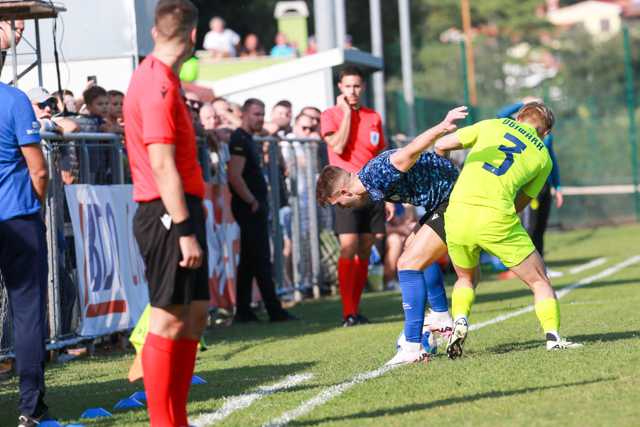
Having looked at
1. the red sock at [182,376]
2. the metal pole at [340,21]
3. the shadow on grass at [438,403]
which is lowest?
the shadow on grass at [438,403]

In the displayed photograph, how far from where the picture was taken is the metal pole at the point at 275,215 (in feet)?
50.7

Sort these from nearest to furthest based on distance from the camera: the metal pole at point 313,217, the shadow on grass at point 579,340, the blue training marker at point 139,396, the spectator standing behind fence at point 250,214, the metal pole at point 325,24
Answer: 1. the blue training marker at point 139,396
2. the shadow on grass at point 579,340
3. the spectator standing behind fence at point 250,214
4. the metal pole at point 313,217
5. the metal pole at point 325,24

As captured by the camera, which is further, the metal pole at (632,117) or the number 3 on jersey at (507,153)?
the metal pole at (632,117)

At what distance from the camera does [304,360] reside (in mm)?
9516

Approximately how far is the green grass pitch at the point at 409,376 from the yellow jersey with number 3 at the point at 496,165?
39.3 inches

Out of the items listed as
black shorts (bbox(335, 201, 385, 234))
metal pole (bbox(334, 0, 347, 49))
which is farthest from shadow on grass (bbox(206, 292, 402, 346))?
metal pole (bbox(334, 0, 347, 49))

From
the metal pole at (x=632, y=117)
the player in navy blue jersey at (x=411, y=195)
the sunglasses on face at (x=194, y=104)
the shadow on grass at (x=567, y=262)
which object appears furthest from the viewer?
the metal pole at (x=632, y=117)

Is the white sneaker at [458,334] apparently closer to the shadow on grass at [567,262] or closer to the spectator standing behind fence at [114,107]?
the spectator standing behind fence at [114,107]

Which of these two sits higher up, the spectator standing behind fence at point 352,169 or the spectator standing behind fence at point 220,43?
the spectator standing behind fence at point 220,43

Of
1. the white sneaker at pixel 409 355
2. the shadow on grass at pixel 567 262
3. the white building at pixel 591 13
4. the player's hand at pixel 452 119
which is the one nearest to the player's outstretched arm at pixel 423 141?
the player's hand at pixel 452 119


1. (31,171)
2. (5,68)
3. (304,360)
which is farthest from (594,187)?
(31,171)

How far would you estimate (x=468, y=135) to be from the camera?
857 centimetres

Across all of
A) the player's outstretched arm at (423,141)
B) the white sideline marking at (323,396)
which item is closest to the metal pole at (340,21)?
the player's outstretched arm at (423,141)

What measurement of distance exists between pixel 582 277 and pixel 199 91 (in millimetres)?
5499
